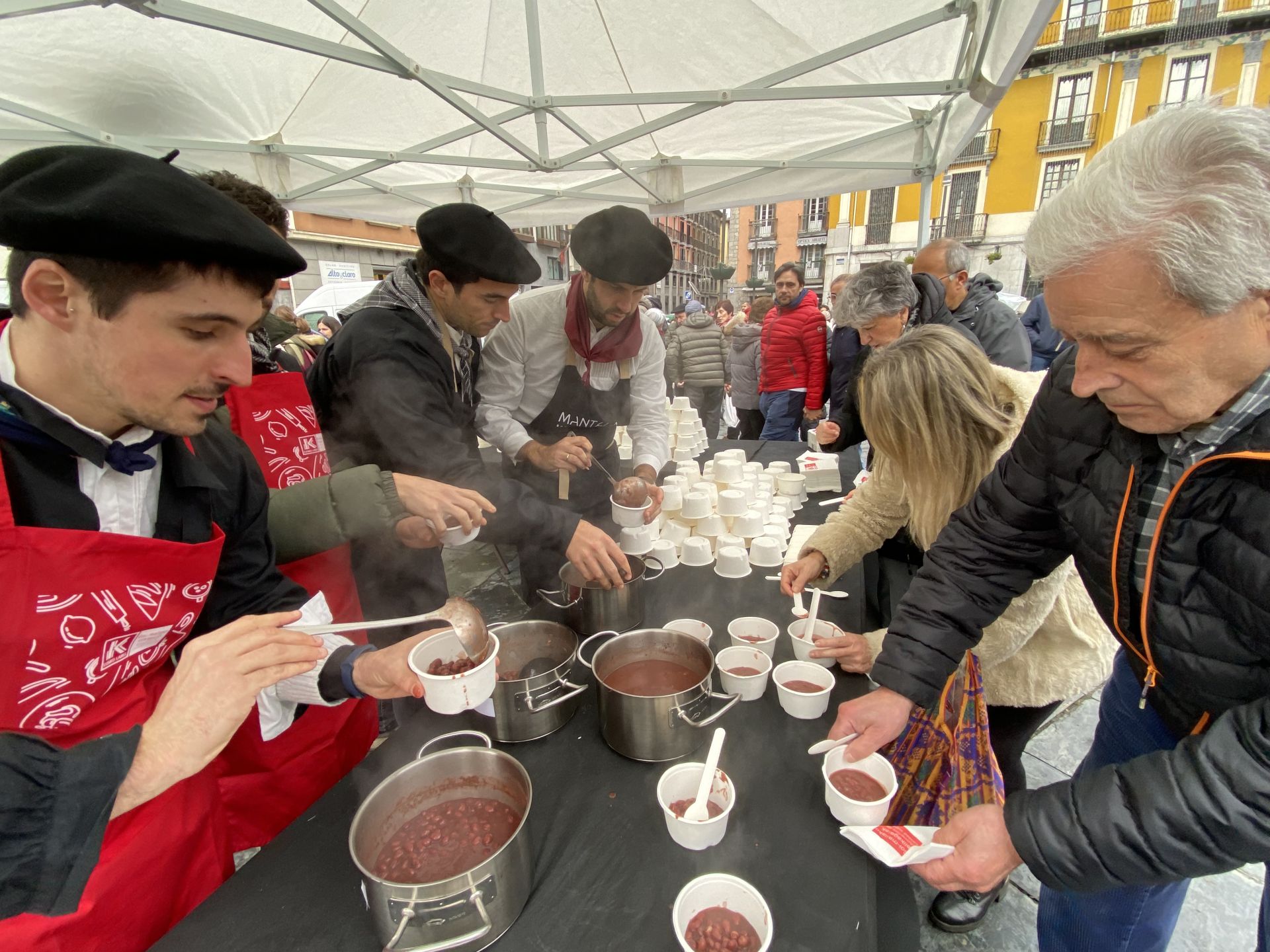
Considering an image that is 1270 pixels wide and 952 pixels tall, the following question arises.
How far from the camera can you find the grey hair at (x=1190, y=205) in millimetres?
851

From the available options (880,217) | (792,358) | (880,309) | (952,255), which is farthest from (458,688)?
(880,217)

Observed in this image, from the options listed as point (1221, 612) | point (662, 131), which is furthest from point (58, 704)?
point (662, 131)

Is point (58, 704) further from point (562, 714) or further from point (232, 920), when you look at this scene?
point (562, 714)

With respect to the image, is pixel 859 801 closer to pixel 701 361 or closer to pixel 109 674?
pixel 109 674

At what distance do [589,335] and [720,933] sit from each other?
2.41 meters

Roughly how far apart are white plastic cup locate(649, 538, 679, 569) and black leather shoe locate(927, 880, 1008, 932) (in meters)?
1.53

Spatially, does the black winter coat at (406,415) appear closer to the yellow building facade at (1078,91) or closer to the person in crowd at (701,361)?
the person in crowd at (701,361)

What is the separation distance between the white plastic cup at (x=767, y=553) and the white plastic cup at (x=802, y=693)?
2.81 ft

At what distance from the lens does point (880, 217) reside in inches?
1040

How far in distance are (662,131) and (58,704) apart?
516 centimetres

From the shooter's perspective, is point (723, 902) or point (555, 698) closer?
point (723, 902)

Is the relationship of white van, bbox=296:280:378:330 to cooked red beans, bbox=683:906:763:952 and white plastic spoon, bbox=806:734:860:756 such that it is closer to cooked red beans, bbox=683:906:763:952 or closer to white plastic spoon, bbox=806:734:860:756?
white plastic spoon, bbox=806:734:860:756

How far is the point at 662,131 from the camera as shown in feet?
15.5

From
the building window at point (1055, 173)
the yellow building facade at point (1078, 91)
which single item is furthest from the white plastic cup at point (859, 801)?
the building window at point (1055, 173)
